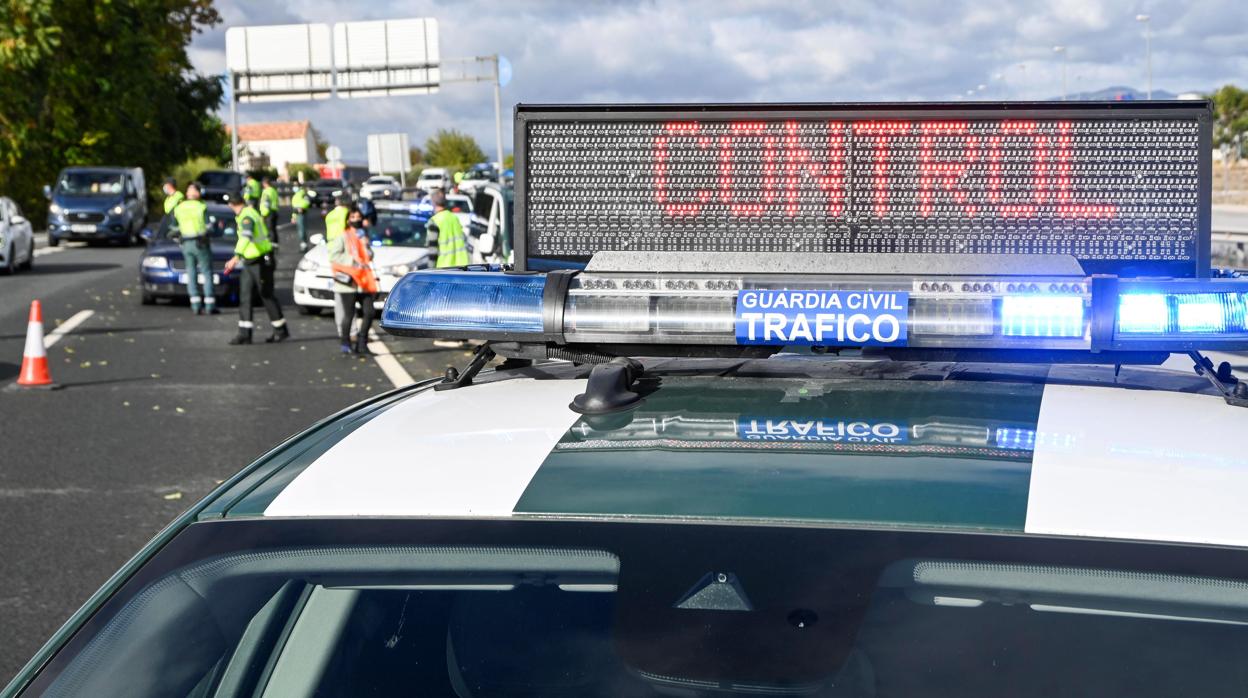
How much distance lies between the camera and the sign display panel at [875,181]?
2783mm

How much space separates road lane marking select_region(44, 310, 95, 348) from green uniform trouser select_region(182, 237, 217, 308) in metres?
1.35

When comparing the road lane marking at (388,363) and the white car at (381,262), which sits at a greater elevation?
the white car at (381,262)

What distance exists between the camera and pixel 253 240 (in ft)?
59.8

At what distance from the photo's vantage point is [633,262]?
2.86 m

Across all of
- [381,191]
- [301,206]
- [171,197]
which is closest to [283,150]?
[381,191]

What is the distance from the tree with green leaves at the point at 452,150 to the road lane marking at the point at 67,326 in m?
138

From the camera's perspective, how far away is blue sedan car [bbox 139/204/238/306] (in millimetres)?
22172

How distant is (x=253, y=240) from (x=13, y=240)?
1276 centimetres

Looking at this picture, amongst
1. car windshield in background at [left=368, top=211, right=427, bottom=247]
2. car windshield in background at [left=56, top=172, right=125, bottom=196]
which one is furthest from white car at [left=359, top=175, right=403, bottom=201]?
car windshield in background at [left=368, top=211, right=427, bottom=247]

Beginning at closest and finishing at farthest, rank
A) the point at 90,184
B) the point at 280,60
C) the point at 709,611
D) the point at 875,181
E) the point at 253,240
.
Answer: the point at 709,611, the point at 875,181, the point at 253,240, the point at 90,184, the point at 280,60

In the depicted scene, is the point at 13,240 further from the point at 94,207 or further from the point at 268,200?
the point at 94,207

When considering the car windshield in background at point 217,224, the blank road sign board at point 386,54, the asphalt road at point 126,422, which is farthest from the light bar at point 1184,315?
the blank road sign board at point 386,54

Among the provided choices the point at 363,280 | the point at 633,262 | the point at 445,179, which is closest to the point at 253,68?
the point at 445,179

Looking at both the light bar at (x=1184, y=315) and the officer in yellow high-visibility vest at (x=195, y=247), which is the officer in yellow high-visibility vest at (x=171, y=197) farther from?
the light bar at (x=1184, y=315)
